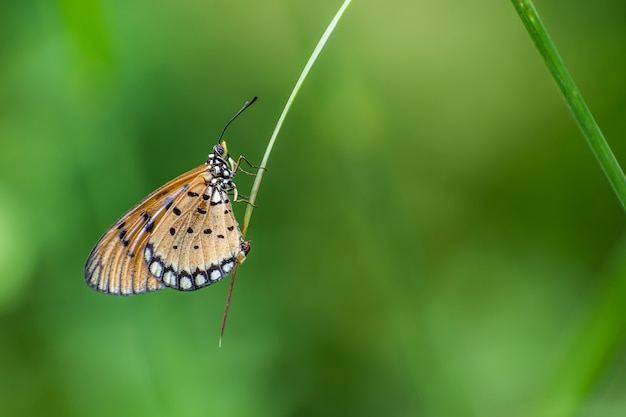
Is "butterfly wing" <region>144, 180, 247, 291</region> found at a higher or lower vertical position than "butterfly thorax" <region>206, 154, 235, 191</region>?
lower

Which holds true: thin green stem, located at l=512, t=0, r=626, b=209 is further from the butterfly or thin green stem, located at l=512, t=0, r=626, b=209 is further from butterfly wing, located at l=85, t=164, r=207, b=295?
butterfly wing, located at l=85, t=164, r=207, b=295

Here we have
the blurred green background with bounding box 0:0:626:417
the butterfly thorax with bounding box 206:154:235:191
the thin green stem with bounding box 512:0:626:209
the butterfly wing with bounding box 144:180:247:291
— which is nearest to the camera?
the thin green stem with bounding box 512:0:626:209

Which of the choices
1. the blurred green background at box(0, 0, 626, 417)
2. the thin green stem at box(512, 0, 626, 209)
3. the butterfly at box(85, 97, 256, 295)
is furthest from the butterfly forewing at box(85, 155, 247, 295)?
the thin green stem at box(512, 0, 626, 209)

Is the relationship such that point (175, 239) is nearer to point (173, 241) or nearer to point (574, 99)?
point (173, 241)

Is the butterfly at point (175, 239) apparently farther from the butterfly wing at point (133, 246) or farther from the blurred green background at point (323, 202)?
the blurred green background at point (323, 202)

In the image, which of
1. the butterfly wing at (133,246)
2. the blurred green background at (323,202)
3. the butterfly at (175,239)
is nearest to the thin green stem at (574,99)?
the blurred green background at (323,202)

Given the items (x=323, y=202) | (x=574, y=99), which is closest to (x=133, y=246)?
(x=323, y=202)
